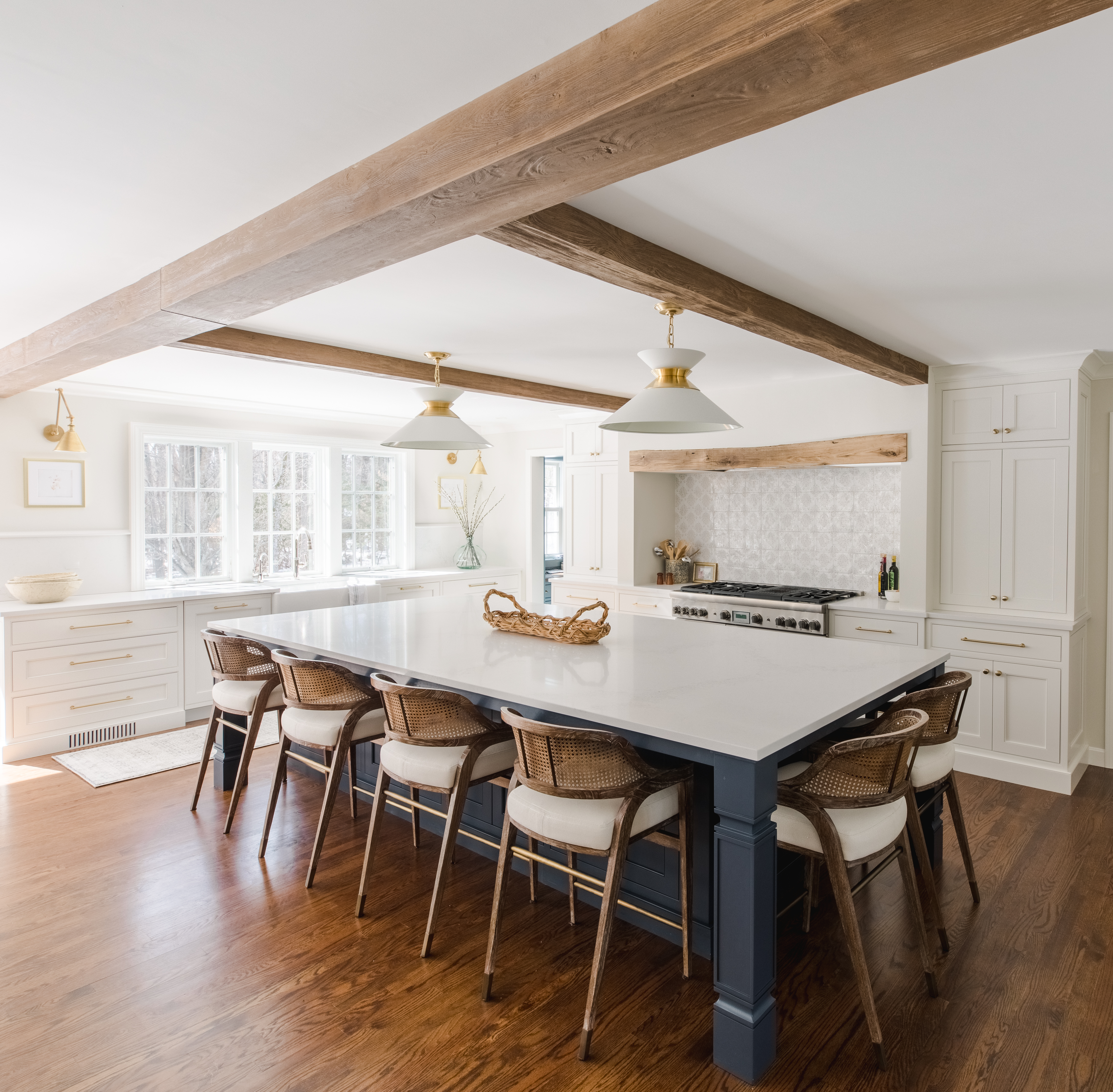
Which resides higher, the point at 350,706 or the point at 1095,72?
the point at 1095,72

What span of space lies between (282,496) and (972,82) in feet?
19.7

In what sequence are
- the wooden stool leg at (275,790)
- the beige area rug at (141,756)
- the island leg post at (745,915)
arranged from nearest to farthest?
the island leg post at (745,915)
the wooden stool leg at (275,790)
the beige area rug at (141,756)

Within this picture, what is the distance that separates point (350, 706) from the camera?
3.10 meters

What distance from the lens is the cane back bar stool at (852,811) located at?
6.75 feet

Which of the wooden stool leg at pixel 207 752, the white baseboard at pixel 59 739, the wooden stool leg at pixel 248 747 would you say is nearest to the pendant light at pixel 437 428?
the wooden stool leg at pixel 248 747

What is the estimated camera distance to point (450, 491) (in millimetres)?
7867

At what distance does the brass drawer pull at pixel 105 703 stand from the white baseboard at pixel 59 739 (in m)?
0.15

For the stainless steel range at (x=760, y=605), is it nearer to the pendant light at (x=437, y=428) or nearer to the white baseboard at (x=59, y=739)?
the pendant light at (x=437, y=428)

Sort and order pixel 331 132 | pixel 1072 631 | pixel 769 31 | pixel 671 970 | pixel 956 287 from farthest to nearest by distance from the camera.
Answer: pixel 1072 631 → pixel 956 287 → pixel 671 970 → pixel 331 132 → pixel 769 31

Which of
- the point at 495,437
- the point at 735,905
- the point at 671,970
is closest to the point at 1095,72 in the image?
the point at 735,905

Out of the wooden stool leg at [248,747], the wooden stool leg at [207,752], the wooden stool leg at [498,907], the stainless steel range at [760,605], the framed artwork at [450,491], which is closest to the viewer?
the wooden stool leg at [498,907]

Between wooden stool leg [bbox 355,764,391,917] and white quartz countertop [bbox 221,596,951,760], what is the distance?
0.41 metres

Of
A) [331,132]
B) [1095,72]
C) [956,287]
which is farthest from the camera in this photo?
[956,287]

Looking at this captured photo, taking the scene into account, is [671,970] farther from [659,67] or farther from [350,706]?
→ [659,67]
